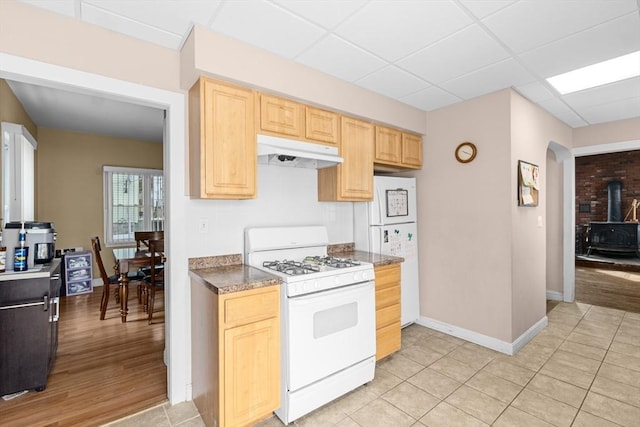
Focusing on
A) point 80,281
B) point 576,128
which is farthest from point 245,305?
point 576,128

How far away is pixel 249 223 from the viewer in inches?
104

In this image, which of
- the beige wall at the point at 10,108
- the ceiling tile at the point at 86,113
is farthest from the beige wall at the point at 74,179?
the beige wall at the point at 10,108

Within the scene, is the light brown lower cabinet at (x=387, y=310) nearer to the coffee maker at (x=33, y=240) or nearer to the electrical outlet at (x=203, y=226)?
the electrical outlet at (x=203, y=226)

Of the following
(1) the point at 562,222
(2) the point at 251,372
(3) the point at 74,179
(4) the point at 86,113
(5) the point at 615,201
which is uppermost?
(4) the point at 86,113

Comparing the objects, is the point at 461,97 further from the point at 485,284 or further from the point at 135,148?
the point at 135,148

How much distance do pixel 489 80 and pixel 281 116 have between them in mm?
1915

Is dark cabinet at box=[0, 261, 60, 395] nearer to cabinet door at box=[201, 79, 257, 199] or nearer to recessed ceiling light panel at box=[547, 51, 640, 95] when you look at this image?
cabinet door at box=[201, 79, 257, 199]

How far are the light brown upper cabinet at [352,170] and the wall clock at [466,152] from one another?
0.97 metres

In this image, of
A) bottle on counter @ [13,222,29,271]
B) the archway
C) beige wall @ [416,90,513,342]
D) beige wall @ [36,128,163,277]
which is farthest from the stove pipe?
beige wall @ [36,128,163,277]

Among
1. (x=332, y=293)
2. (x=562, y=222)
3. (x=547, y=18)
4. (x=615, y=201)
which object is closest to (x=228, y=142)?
(x=332, y=293)

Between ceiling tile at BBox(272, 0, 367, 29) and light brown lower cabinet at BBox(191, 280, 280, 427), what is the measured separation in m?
1.70

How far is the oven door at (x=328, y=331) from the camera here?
6.54 feet

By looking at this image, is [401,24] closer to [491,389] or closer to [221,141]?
[221,141]

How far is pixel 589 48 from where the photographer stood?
7.43 feet
